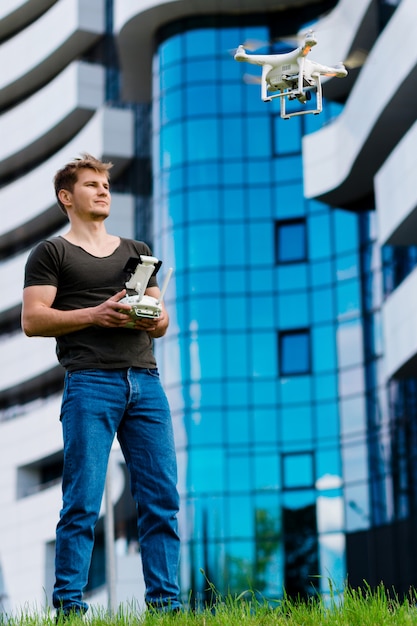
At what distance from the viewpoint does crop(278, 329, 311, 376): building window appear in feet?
118

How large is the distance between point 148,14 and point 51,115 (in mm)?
8476

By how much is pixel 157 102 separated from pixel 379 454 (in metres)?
13.2

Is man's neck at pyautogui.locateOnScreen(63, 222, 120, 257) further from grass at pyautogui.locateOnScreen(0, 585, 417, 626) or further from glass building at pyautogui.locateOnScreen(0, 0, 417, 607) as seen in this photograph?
glass building at pyautogui.locateOnScreen(0, 0, 417, 607)

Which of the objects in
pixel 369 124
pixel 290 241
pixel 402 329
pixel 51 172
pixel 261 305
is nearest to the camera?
pixel 402 329

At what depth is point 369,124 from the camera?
97.1ft

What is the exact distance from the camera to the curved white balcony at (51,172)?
41438mm

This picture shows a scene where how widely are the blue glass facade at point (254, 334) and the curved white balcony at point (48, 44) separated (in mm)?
6009

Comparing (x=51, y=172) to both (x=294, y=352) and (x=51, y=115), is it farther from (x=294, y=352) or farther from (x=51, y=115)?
(x=294, y=352)

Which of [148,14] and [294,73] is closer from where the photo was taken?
[294,73]

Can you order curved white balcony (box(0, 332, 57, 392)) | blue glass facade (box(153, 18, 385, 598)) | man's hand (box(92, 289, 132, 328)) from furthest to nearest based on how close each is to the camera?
curved white balcony (box(0, 332, 57, 392)), blue glass facade (box(153, 18, 385, 598)), man's hand (box(92, 289, 132, 328))

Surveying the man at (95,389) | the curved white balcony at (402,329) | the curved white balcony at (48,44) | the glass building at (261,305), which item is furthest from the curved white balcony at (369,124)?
the man at (95,389)

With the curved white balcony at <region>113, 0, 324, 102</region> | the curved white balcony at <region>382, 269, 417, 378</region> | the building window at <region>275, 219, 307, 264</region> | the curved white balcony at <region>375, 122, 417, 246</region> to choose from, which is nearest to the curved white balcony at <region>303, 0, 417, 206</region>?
the building window at <region>275, 219, 307, 264</region>

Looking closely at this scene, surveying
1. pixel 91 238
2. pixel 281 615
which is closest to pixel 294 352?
pixel 91 238

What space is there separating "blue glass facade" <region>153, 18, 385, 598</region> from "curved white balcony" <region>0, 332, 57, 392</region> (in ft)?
23.1
